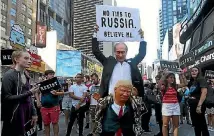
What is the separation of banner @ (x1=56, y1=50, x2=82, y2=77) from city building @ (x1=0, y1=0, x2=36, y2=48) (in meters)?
10.2

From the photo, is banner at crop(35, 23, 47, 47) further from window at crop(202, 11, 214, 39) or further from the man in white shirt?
the man in white shirt

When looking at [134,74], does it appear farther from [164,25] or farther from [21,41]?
[164,25]

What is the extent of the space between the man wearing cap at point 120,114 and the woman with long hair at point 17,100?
3.10 feet

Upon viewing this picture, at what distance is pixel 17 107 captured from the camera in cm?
408

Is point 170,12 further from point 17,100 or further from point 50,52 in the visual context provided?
point 17,100

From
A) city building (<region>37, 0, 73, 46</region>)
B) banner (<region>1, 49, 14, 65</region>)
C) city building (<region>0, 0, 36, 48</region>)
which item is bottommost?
banner (<region>1, 49, 14, 65</region>)

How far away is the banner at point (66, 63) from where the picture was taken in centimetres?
6250

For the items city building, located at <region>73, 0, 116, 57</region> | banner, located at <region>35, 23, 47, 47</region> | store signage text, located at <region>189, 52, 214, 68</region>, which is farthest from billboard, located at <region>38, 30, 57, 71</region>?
city building, located at <region>73, 0, 116, 57</region>

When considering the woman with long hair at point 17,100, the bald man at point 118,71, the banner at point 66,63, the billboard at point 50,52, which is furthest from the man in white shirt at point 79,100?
the billboard at point 50,52

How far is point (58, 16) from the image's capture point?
385ft

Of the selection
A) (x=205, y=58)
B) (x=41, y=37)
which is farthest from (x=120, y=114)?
(x=41, y=37)

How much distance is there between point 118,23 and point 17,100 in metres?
2.56

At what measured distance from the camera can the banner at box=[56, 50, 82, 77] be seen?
62.5 metres

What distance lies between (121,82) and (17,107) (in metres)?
1.35
